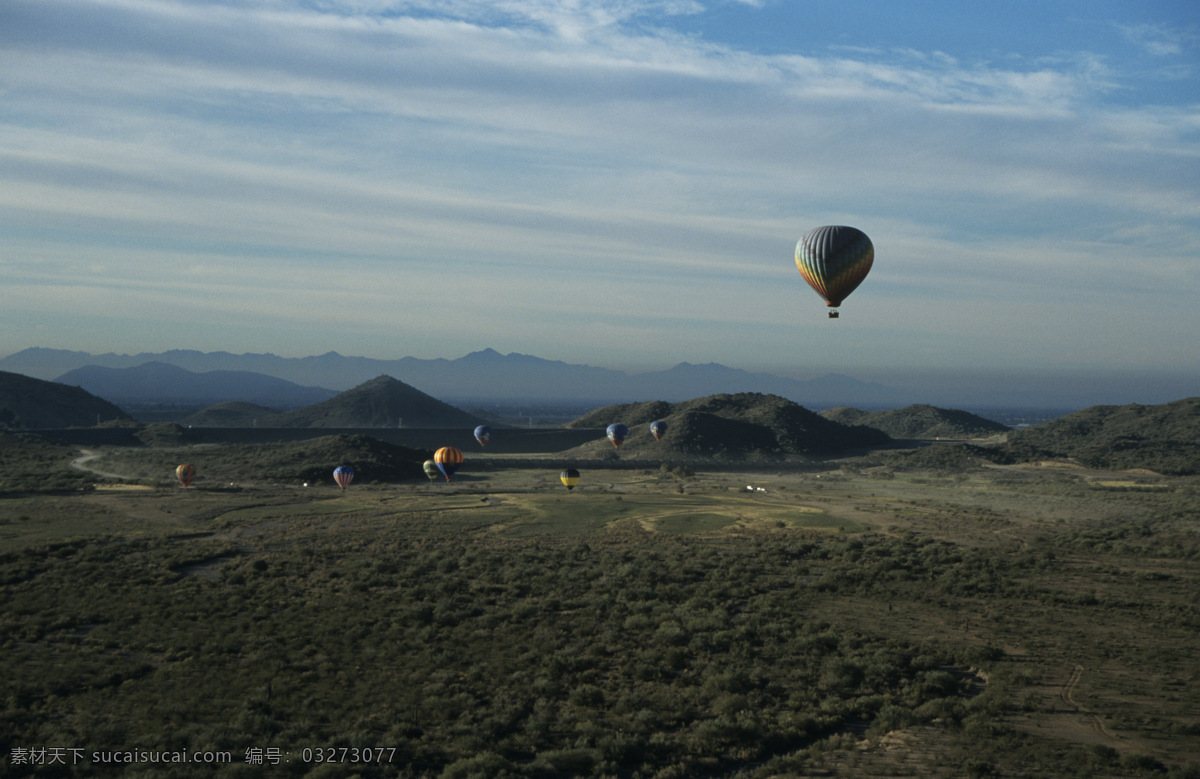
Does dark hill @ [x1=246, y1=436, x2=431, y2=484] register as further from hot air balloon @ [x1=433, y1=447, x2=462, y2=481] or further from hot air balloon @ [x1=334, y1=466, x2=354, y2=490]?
hot air balloon @ [x1=433, y1=447, x2=462, y2=481]

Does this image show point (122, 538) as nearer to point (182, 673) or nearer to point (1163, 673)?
point (182, 673)

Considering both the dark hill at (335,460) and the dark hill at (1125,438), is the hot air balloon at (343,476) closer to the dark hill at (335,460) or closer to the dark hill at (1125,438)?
the dark hill at (335,460)

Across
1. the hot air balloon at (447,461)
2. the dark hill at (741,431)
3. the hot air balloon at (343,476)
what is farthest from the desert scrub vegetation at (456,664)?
the dark hill at (741,431)

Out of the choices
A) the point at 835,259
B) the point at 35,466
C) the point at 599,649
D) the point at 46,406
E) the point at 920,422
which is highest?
the point at 835,259

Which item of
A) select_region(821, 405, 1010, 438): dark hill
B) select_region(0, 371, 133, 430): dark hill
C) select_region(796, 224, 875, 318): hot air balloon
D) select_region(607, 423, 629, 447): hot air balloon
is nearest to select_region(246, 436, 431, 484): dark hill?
select_region(607, 423, 629, 447): hot air balloon

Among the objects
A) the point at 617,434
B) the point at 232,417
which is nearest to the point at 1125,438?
the point at 617,434

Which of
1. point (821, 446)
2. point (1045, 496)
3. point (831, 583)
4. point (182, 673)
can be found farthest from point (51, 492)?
point (821, 446)

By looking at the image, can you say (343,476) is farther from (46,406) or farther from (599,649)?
(46,406)
